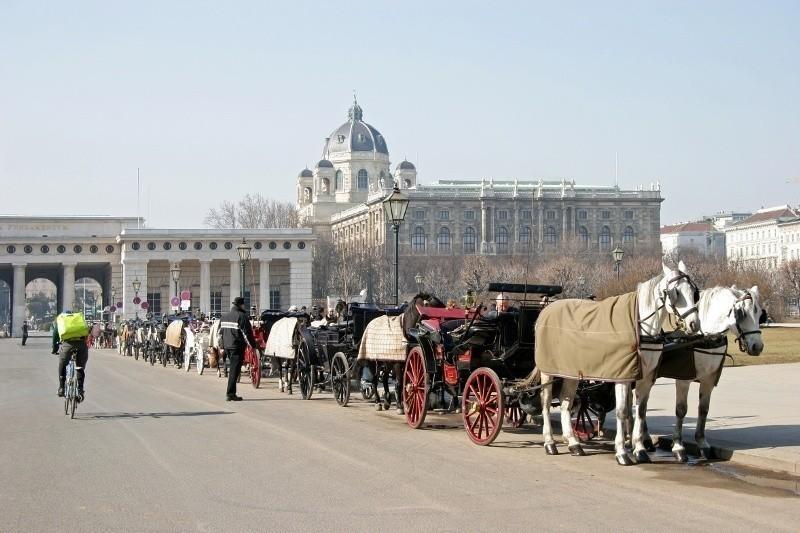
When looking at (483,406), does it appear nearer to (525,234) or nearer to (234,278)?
(234,278)

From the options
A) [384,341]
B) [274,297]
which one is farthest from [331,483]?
[274,297]

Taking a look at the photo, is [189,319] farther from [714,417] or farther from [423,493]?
[423,493]

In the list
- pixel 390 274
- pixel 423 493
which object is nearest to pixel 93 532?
pixel 423 493

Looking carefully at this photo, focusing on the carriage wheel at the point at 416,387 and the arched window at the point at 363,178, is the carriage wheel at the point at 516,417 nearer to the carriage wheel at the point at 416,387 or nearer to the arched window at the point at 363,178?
the carriage wheel at the point at 416,387

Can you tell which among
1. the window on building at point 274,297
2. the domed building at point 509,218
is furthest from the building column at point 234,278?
the domed building at point 509,218

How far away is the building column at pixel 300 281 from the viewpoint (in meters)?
100

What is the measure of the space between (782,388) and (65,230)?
85242 millimetres

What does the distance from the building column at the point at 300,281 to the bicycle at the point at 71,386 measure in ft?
273

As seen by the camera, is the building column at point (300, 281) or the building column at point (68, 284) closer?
the building column at point (68, 284)

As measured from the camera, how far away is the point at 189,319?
35312 millimetres

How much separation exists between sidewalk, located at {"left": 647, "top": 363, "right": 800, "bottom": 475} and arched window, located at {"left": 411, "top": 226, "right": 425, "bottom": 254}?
119 m

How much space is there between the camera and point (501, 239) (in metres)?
146

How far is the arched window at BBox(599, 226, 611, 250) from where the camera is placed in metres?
148

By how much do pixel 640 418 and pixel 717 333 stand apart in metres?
1.22
